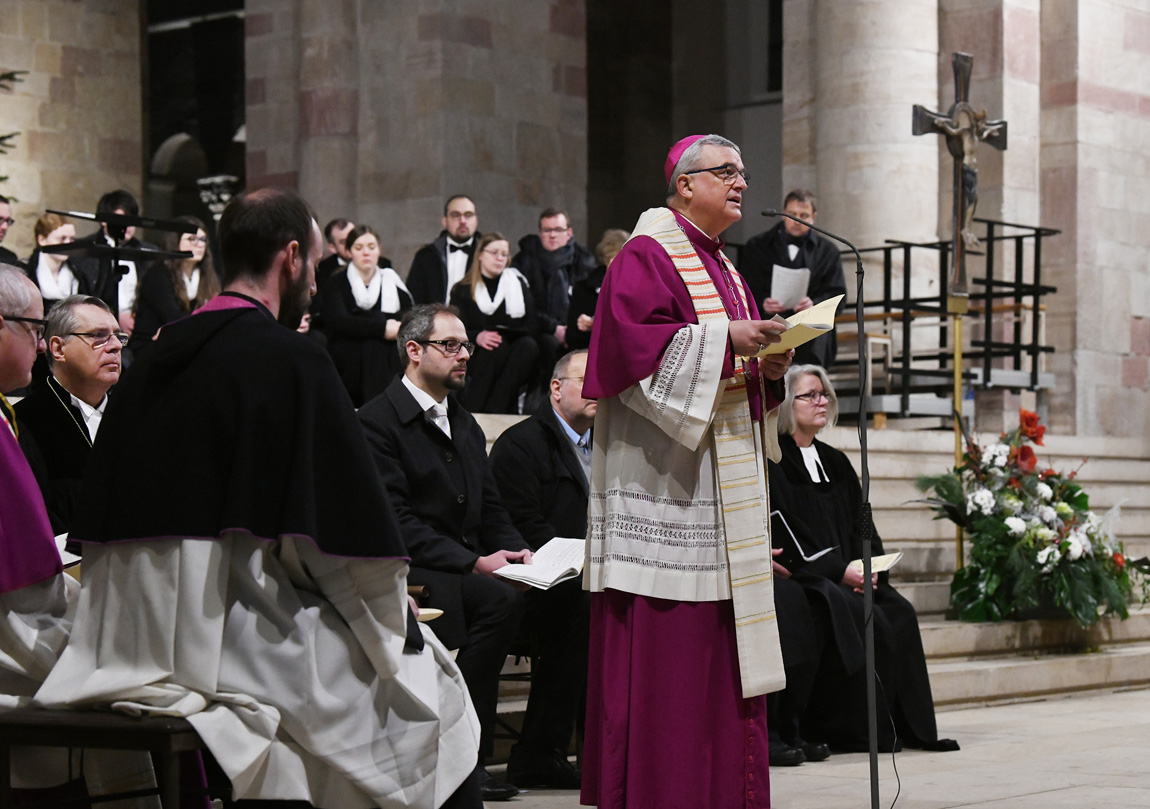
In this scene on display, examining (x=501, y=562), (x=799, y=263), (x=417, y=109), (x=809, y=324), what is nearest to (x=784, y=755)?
(x=501, y=562)

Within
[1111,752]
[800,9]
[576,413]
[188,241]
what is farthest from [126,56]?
[1111,752]

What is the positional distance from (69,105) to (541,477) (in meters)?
12.3

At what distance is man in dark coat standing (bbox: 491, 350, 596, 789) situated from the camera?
5902 mm

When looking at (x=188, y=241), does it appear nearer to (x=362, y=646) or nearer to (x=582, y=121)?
(x=362, y=646)

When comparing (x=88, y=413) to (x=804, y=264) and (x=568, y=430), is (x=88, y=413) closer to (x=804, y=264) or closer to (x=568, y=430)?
(x=568, y=430)

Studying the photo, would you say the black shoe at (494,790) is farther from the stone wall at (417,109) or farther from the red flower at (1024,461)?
the stone wall at (417,109)

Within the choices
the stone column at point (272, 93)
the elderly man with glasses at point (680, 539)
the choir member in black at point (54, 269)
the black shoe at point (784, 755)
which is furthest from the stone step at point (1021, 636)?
the stone column at point (272, 93)

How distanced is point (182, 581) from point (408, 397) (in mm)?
2695

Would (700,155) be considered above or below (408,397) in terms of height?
above

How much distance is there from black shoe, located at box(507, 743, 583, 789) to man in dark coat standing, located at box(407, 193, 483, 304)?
4.85m

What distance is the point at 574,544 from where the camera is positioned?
588 centimetres

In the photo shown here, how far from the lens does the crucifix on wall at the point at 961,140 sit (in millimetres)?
10477

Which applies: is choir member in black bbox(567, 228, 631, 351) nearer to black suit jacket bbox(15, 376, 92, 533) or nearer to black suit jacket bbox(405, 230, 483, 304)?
black suit jacket bbox(405, 230, 483, 304)

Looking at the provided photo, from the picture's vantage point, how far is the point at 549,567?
574cm
